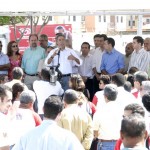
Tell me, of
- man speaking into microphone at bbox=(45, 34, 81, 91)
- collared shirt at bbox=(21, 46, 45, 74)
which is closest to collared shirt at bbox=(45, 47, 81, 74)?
man speaking into microphone at bbox=(45, 34, 81, 91)

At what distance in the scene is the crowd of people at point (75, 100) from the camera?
3.59m

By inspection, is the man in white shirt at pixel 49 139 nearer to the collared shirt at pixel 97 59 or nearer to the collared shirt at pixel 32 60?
the collared shirt at pixel 32 60

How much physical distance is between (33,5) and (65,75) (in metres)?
1.39

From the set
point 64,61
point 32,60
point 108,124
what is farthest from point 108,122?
point 32,60

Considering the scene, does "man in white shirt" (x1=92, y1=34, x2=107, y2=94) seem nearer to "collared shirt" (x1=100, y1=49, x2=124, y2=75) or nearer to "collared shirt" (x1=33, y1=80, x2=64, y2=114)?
"collared shirt" (x1=100, y1=49, x2=124, y2=75)

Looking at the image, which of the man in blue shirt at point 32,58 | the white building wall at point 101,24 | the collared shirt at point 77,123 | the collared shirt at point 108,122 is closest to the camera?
the collared shirt at point 77,123

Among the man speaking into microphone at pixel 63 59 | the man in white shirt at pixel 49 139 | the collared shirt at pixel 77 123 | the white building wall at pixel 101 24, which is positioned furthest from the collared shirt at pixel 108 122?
the white building wall at pixel 101 24

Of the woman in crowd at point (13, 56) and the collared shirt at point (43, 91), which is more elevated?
the woman in crowd at point (13, 56)

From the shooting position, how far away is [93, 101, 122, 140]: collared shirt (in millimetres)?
5094

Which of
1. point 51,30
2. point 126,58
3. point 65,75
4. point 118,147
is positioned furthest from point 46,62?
point 51,30

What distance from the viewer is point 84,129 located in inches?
195

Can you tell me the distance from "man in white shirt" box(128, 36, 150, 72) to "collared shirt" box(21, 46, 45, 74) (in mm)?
1728

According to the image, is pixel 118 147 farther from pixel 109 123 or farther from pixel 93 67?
pixel 93 67

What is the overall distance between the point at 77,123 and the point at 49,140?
1302 mm
